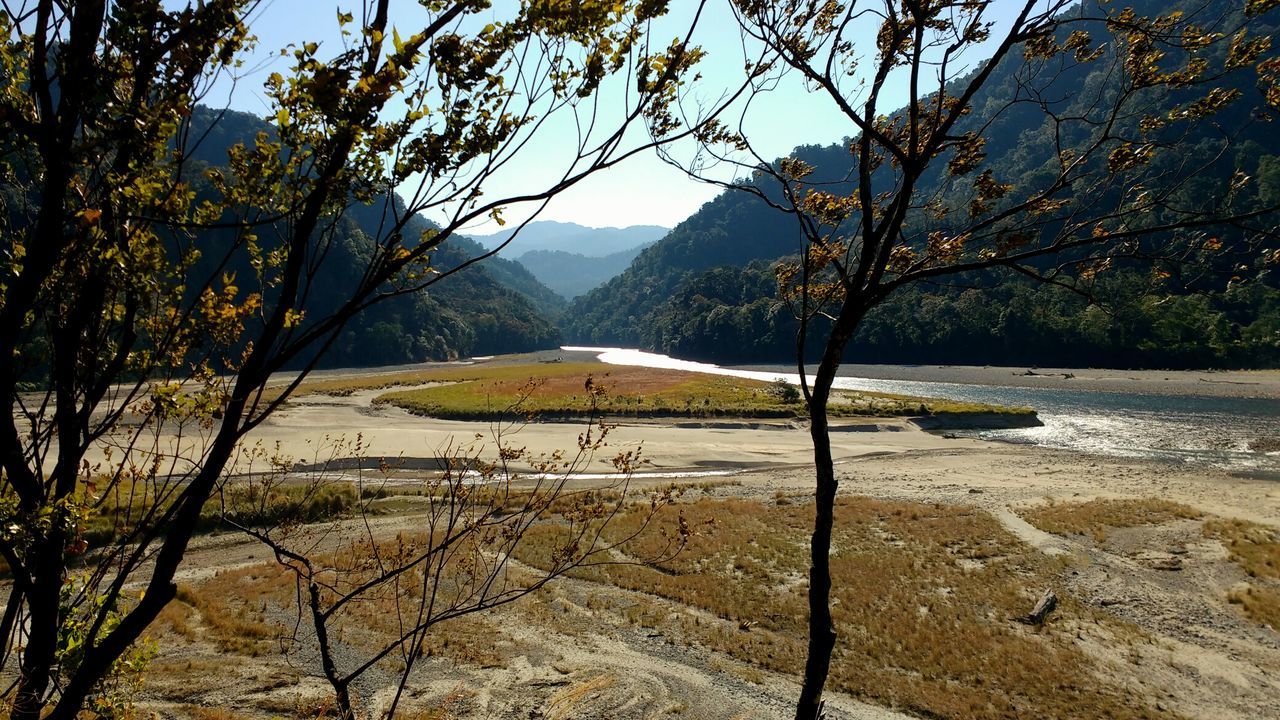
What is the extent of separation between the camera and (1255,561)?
51.6 ft

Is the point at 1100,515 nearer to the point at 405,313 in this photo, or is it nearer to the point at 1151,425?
the point at 1151,425

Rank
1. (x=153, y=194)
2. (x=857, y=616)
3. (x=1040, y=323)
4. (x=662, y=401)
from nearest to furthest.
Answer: (x=153, y=194)
(x=857, y=616)
(x=662, y=401)
(x=1040, y=323)

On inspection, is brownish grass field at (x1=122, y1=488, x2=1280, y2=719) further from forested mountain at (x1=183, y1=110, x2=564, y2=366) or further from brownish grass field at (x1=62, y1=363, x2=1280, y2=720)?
forested mountain at (x1=183, y1=110, x2=564, y2=366)

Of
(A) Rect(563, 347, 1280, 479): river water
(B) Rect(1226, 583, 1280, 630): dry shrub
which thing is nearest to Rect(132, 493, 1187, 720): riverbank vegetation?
(B) Rect(1226, 583, 1280, 630): dry shrub

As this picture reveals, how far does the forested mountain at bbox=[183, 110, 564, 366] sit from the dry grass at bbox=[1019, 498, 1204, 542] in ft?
220

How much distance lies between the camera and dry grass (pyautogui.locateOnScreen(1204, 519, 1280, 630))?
13133 mm

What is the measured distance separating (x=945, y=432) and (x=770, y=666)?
1389 inches

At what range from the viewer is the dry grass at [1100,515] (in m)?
19.0

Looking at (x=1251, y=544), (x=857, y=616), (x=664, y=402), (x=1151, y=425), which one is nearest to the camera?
(x=857, y=616)

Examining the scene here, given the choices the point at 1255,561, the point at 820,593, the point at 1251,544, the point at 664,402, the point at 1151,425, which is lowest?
the point at 1255,561

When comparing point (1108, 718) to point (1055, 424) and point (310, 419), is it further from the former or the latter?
point (310, 419)

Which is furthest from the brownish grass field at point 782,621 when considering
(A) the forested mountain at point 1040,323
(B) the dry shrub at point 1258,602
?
(A) the forested mountain at point 1040,323

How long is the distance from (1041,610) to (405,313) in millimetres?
128730

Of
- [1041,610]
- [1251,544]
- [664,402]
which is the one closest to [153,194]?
[1041,610]
